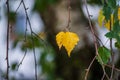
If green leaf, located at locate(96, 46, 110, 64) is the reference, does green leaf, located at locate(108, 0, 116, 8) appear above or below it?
above

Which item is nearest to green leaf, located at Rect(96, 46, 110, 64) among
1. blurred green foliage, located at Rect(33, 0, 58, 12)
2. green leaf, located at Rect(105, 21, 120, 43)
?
green leaf, located at Rect(105, 21, 120, 43)

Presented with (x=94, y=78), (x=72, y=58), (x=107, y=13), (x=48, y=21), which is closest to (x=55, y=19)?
(x=48, y=21)

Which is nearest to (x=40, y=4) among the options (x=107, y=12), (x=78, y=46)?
(x=78, y=46)

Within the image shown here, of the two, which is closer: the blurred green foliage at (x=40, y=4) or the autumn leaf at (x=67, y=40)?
the autumn leaf at (x=67, y=40)

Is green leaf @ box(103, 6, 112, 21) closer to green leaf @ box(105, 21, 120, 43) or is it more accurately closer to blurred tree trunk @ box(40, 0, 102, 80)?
green leaf @ box(105, 21, 120, 43)

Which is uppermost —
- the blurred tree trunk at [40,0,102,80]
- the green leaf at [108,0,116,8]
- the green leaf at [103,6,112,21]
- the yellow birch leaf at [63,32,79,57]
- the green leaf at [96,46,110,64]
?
the green leaf at [108,0,116,8]

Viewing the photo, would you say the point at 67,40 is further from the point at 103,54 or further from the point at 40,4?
the point at 40,4

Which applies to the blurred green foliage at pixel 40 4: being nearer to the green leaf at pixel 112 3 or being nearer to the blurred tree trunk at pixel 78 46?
the blurred tree trunk at pixel 78 46

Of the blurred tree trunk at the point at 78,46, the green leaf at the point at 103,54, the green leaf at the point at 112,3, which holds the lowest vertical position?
the blurred tree trunk at the point at 78,46

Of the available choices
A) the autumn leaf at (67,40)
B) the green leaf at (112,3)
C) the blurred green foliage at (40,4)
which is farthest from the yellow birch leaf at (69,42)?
the blurred green foliage at (40,4)

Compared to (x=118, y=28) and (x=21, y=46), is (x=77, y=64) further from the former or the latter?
(x=118, y=28)
